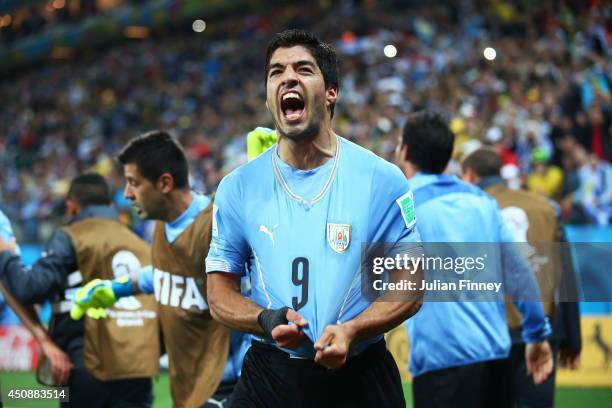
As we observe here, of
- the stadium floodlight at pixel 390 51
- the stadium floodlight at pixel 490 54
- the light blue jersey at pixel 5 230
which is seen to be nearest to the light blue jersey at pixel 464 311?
the light blue jersey at pixel 5 230

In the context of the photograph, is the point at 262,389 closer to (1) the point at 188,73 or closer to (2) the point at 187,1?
(1) the point at 188,73

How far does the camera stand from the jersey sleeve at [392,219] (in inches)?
137

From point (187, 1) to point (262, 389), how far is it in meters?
31.7

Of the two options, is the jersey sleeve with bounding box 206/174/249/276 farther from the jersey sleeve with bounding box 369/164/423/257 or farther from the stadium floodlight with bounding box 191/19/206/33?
the stadium floodlight with bounding box 191/19/206/33

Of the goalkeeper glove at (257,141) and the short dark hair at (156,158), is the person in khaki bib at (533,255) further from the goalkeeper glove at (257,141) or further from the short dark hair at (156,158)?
the short dark hair at (156,158)

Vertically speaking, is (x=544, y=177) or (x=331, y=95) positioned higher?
(x=544, y=177)

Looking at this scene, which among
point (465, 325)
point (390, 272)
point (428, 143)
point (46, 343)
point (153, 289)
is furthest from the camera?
point (46, 343)

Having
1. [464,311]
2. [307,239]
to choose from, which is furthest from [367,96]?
[307,239]

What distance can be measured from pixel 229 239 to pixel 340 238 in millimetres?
446

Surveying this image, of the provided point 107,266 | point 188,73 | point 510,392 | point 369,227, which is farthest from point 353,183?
point 188,73

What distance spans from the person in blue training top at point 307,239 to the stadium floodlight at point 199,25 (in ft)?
98.0

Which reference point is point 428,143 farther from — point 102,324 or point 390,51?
point 390,51

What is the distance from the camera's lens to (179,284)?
5.16 metres

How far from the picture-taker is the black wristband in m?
3.19
